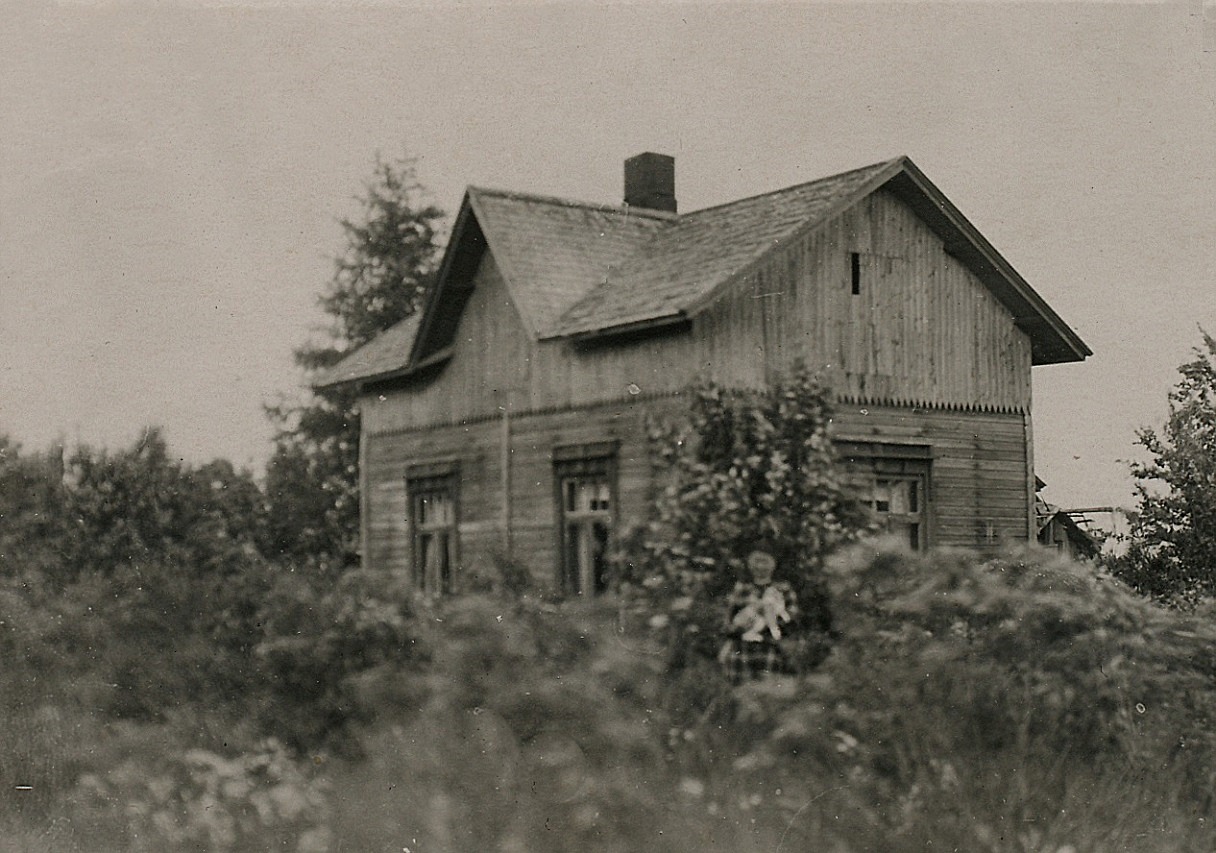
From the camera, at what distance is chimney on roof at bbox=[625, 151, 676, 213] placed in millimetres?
20625

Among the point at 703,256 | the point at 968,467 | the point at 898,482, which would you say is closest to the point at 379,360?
the point at 703,256

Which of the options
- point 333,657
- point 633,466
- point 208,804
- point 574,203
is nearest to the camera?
point 208,804

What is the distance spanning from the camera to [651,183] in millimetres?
20641

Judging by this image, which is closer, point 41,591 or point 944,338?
point 41,591

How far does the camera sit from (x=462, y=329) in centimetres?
1856

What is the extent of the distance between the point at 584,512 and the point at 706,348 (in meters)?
2.97

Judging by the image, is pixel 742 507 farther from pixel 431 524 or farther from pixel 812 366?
pixel 431 524

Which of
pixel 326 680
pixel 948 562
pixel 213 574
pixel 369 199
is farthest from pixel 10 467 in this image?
pixel 369 199

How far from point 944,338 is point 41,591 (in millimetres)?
10640

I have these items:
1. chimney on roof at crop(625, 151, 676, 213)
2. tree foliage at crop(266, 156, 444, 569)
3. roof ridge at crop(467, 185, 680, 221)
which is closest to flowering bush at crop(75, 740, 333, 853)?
roof ridge at crop(467, 185, 680, 221)

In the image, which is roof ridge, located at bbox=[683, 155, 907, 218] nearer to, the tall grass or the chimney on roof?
the chimney on roof

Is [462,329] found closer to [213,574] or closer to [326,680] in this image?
[213,574]

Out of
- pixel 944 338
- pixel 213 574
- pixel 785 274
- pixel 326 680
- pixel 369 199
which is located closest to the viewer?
pixel 326 680

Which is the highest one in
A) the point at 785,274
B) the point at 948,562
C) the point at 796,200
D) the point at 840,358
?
the point at 796,200
